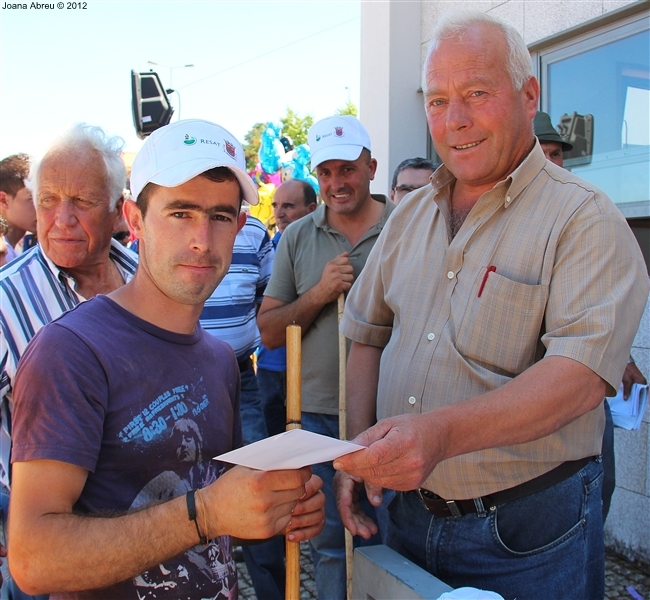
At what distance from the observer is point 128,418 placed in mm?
1546

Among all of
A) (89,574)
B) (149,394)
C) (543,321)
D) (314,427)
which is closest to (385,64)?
(314,427)

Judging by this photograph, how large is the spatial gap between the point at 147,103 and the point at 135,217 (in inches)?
176

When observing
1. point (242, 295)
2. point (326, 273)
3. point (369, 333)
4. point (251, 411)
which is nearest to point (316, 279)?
point (326, 273)

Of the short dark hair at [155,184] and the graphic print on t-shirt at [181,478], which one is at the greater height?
the short dark hair at [155,184]

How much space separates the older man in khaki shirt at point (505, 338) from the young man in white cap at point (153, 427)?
0.46 m

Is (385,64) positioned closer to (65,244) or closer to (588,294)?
(65,244)

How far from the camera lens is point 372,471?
148 cm

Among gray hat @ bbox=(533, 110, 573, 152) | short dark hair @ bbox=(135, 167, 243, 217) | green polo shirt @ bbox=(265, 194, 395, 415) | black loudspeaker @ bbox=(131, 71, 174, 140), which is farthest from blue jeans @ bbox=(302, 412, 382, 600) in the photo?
black loudspeaker @ bbox=(131, 71, 174, 140)

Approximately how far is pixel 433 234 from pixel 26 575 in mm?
1506

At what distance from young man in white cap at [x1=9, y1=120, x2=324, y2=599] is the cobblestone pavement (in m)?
2.52

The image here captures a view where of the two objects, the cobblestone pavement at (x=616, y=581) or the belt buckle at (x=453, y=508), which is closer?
the belt buckle at (x=453, y=508)

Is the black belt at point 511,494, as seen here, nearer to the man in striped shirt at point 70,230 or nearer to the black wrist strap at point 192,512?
the black wrist strap at point 192,512

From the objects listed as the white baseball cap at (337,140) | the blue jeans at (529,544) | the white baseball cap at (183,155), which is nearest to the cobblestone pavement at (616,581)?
the blue jeans at (529,544)

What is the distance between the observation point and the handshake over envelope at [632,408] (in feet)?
11.5
